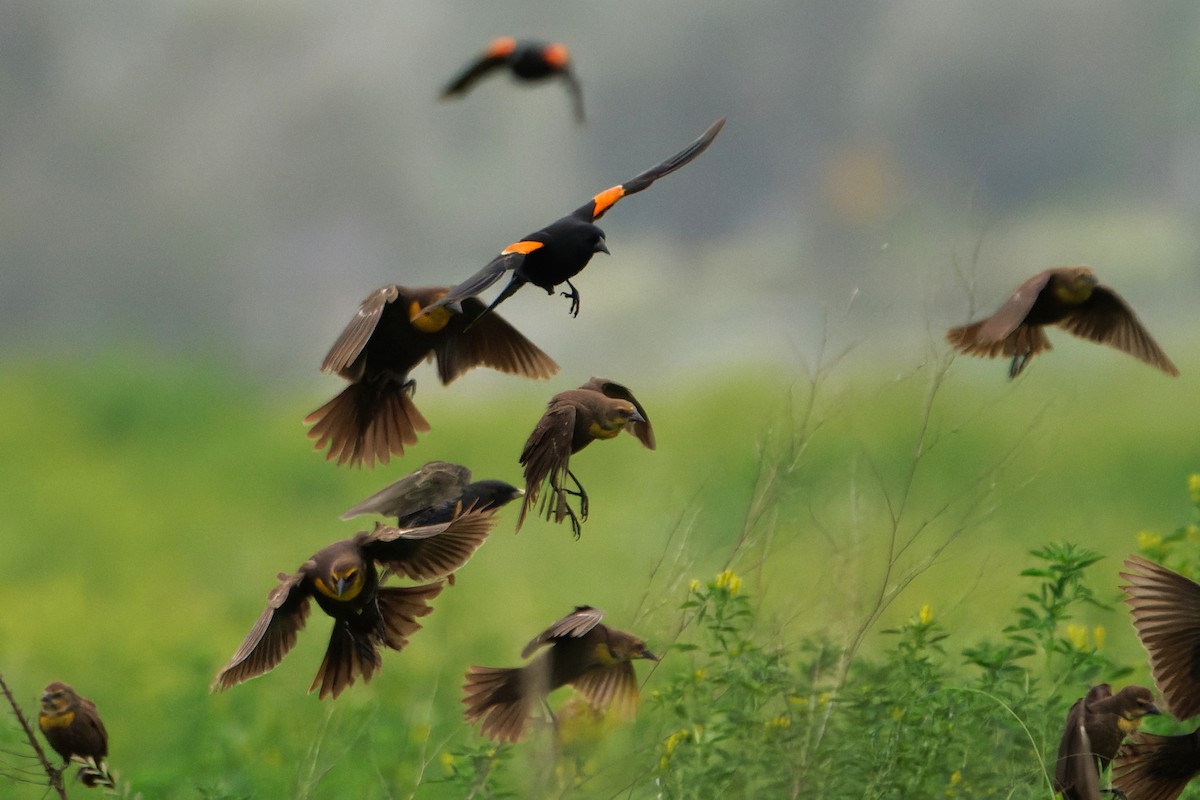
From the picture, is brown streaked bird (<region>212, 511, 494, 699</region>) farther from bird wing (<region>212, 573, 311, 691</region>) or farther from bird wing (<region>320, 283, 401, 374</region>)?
bird wing (<region>320, 283, 401, 374</region>)

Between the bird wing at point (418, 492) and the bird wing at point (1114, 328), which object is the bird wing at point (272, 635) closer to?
the bird wing at point (418, 492)

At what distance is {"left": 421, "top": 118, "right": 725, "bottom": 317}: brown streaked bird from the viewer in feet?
7.98

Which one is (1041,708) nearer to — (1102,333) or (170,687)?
(1102,333)

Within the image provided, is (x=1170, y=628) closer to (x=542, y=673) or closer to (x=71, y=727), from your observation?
(x=542, y=673)

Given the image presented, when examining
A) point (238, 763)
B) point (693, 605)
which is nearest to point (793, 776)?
point (693, 605)

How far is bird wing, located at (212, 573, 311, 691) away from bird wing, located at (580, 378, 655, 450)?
664mm

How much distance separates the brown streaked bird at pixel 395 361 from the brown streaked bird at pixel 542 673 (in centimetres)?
56

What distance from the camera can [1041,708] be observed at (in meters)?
3.39

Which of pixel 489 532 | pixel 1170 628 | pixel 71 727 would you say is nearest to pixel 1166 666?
pixel 1170 628

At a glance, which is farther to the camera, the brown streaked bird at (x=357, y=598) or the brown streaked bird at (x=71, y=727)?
the brown streaked bird at (x=71, y=727)

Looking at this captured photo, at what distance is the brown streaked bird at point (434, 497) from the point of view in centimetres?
270

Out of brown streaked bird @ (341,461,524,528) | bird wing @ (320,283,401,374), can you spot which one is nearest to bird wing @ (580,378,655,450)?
brown streaked bird @ (341,461,524,528)

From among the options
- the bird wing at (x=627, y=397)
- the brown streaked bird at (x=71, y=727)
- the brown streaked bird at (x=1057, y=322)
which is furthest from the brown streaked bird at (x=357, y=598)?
the brown streaked bird at (x=1057, y=322)

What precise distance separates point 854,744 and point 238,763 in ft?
7.24
